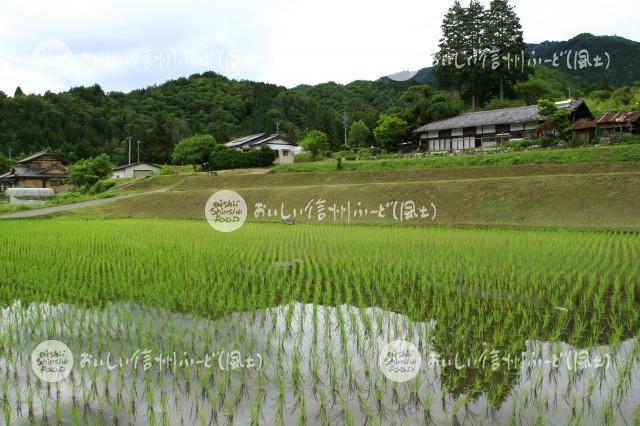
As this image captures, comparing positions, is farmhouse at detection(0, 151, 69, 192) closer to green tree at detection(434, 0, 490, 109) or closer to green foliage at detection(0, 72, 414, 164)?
green foliage at detection(0, 72, 414, 164)

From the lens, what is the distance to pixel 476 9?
46.5m

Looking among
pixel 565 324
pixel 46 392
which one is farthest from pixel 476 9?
pixel 46 392

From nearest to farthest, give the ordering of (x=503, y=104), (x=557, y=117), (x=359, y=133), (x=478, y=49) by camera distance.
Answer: (x=557, y=117) → (x=503, y=104) → (x=359, y=133) → (x=478, y=49)

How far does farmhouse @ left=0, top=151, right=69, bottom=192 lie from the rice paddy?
1651 inches

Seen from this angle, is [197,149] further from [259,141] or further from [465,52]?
[465,52]

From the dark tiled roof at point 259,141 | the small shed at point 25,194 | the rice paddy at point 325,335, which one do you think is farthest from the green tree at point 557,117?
the small shed at point 25,194

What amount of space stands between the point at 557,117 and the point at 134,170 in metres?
36.8

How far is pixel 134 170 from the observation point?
47906 mm

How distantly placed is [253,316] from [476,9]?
47296 millimetres

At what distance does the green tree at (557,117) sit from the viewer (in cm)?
2944

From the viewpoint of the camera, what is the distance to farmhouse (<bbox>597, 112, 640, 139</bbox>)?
27.9 metres

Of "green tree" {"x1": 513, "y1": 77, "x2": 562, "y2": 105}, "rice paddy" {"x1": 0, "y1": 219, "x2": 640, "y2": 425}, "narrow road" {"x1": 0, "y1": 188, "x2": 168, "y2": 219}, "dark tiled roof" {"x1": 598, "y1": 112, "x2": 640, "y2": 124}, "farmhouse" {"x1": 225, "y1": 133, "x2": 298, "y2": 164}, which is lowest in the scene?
"rice paddy" {"x1": 0, "y1": 219, "x2": 640, "y2": 425}

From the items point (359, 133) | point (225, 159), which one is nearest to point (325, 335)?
point (225, 159)

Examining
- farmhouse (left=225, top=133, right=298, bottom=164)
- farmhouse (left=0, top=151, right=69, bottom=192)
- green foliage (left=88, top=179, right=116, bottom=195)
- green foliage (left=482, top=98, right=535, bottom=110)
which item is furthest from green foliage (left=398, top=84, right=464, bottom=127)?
farmhouse (left=0, top=151, right=69, bottom=192)
